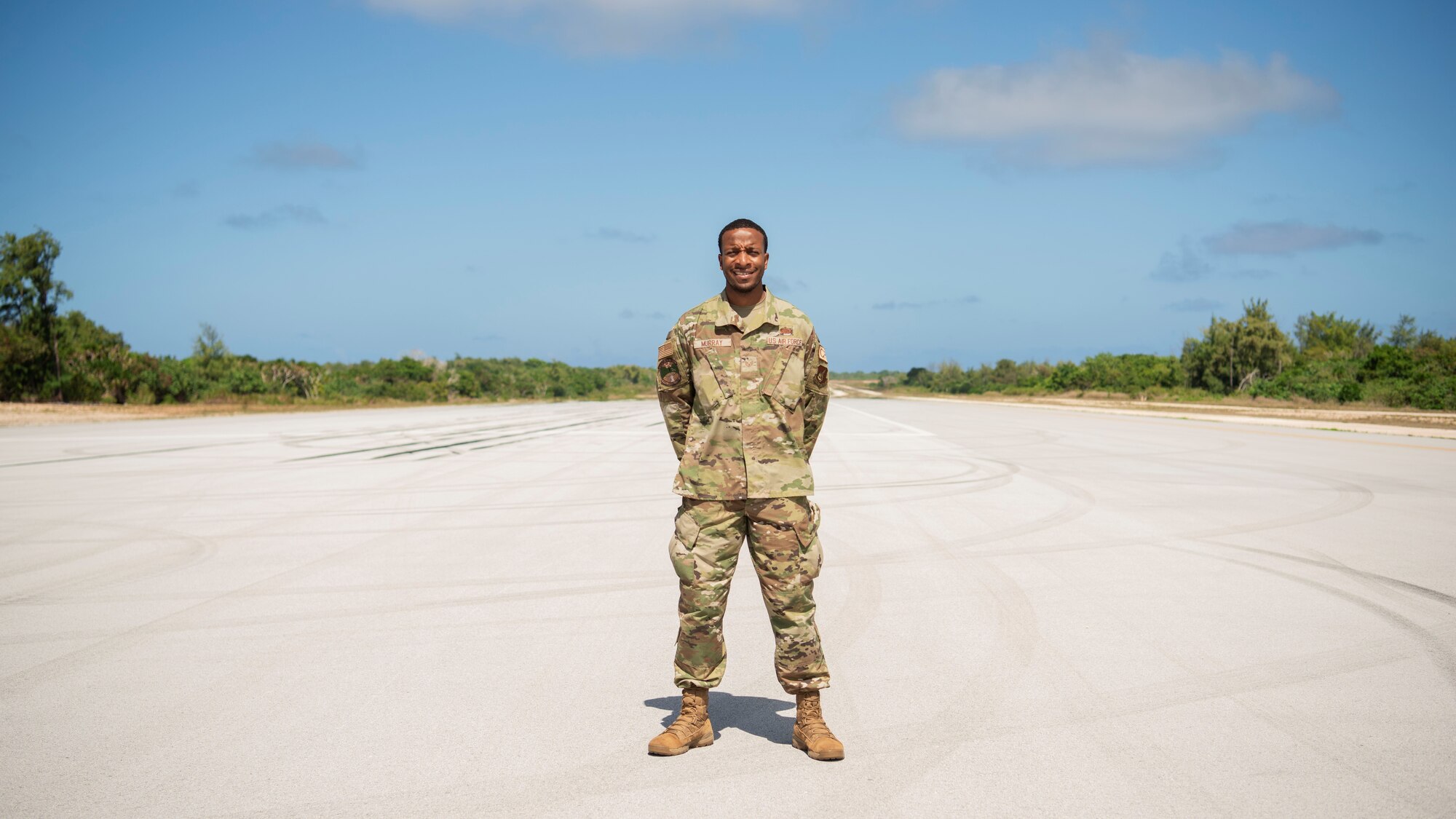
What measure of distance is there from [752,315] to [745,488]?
71 centimetres

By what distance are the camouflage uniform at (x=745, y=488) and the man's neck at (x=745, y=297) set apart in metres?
0.03

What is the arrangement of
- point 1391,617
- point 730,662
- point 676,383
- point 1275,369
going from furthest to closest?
point 1275,369
point 1391,617
point 730,662
point 676,383

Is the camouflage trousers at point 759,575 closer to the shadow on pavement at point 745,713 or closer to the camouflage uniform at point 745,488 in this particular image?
the camouflage uniform at point 745,488

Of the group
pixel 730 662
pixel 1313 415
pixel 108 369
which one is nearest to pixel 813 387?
pixel 730 662

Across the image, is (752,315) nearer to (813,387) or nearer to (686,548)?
(813,387)

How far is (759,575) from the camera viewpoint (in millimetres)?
3697

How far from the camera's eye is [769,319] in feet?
12.5

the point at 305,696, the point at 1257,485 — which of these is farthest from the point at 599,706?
the point at 1257,485

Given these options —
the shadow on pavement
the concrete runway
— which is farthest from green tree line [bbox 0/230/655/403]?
the shadow on pavement

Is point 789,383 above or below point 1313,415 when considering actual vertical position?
above

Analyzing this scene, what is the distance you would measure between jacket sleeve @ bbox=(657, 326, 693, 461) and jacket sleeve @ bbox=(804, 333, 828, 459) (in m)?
0.50

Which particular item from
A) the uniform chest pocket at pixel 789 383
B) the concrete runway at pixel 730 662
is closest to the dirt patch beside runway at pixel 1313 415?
the concrete runway at pixel 730 662

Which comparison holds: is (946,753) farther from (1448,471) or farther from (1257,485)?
(1448,471)

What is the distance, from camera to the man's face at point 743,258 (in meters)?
3.76
